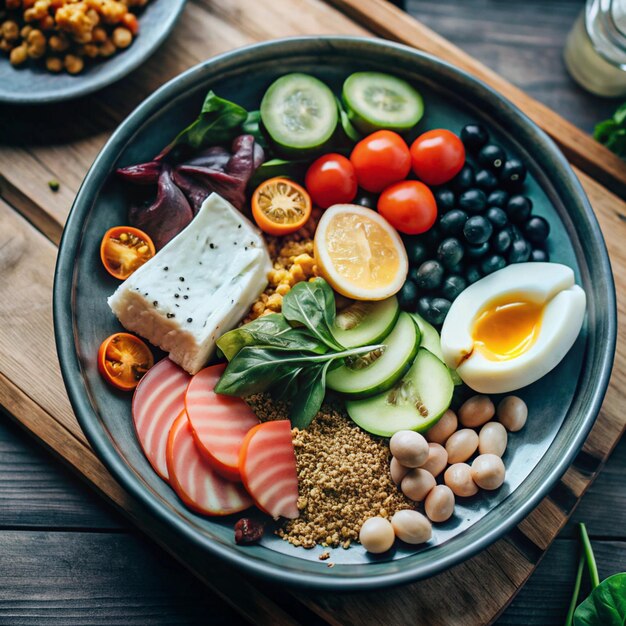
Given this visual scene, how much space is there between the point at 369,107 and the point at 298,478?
117 cm

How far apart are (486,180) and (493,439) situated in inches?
31.0

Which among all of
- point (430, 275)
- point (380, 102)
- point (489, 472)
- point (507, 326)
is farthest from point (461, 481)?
point (380, 102)

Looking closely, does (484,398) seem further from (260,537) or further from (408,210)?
(260,537)

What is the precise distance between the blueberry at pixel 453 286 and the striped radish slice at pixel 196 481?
84cm

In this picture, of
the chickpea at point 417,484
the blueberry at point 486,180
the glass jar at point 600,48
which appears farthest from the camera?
the glass jar at point 600,48

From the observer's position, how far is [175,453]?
1732 mm

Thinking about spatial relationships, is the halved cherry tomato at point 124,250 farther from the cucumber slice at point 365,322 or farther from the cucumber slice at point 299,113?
the cucumber slice at point 365,322

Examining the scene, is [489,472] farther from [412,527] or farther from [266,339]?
[266,339]

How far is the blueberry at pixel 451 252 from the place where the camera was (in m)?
1.89

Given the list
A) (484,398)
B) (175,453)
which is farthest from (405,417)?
(175,453)


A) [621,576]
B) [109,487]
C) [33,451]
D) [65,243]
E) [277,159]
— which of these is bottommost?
[33,451]

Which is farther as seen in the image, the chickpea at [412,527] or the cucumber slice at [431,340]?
the cucumber slice at [431,340]

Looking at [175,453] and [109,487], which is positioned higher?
[175,453]

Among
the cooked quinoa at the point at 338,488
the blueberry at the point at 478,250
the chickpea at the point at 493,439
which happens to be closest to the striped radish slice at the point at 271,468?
the cooked quinoa at the point at 338,488
